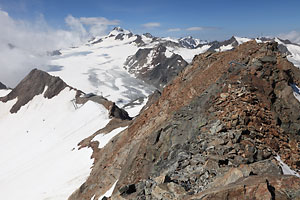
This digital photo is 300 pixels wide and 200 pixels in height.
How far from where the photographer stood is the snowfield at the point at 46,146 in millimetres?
35594

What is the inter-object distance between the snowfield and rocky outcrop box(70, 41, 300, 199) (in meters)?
16.8

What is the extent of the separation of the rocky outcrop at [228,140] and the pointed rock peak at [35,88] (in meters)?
101

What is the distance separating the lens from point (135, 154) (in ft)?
63.8

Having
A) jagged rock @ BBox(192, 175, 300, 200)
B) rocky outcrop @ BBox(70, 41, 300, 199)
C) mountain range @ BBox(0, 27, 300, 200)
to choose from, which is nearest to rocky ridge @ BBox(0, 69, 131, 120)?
mountain range @ BBox(0, 27, 300, 200)

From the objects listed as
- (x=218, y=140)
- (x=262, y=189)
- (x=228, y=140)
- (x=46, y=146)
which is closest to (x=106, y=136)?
(x=46, y=146)

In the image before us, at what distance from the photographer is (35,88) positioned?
120m

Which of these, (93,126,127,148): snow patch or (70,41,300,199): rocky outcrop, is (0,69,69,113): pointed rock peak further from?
(70,41,300,199): rocky outcrop

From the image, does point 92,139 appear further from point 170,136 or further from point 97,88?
point 97,88

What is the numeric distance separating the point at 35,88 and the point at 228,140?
413 ft

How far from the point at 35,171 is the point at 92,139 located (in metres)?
12.1

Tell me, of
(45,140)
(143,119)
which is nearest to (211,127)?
(143,119)

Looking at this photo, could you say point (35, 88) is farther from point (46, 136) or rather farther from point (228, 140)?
point (228, 140)

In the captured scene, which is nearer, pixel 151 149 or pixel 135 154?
pixel 151 149

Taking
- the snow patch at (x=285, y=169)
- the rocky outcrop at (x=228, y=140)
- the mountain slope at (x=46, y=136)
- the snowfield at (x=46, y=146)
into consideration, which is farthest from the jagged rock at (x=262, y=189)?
the mountain slope at (x=46, y=136)
